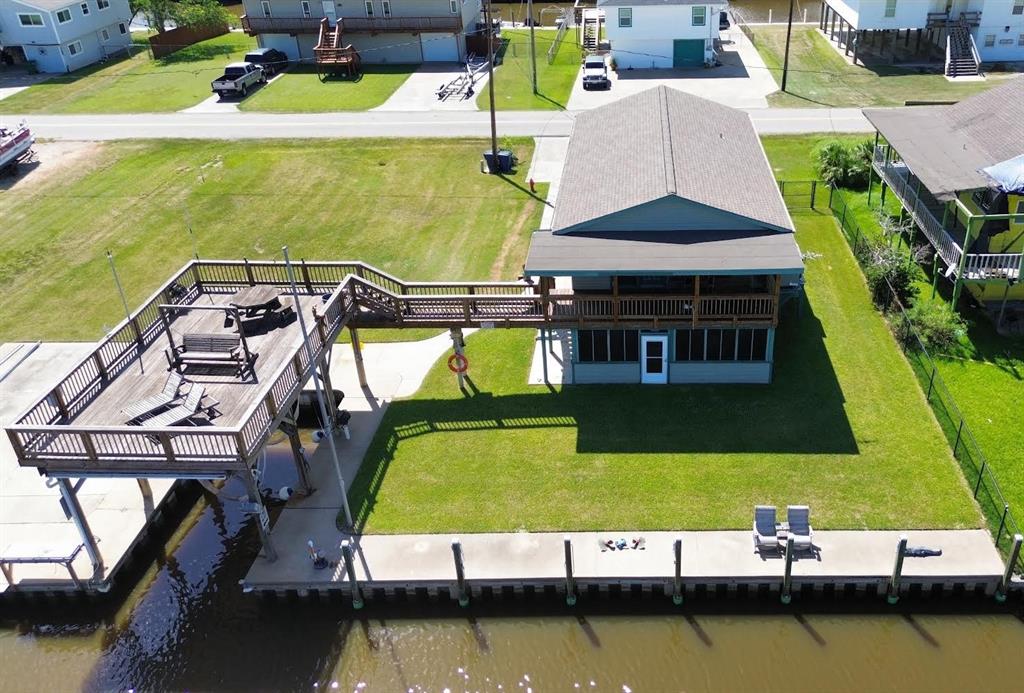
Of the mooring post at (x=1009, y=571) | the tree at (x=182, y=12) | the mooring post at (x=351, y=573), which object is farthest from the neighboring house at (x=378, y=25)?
the mooring post at (x=1009, y=571)

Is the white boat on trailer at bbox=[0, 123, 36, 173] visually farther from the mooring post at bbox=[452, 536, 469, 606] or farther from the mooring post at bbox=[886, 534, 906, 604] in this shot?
the mooring post at bbox=[886, 534, 906, 604]

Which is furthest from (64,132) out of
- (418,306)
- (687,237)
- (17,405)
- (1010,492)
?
(1010,492)

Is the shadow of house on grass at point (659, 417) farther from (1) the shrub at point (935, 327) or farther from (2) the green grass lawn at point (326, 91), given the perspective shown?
(2) the green grass lawn at point (326, 91)

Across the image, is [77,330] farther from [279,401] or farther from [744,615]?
[744,615]

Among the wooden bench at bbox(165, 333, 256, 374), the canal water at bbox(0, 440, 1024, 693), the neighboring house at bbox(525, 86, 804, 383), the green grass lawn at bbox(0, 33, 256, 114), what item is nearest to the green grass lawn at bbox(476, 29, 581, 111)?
the green grass lawn at bbox(0, 33, 256, 114)

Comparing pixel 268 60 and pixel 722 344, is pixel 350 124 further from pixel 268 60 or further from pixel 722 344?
pixel 722 344

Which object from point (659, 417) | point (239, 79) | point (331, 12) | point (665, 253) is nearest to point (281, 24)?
point (331, 12)
